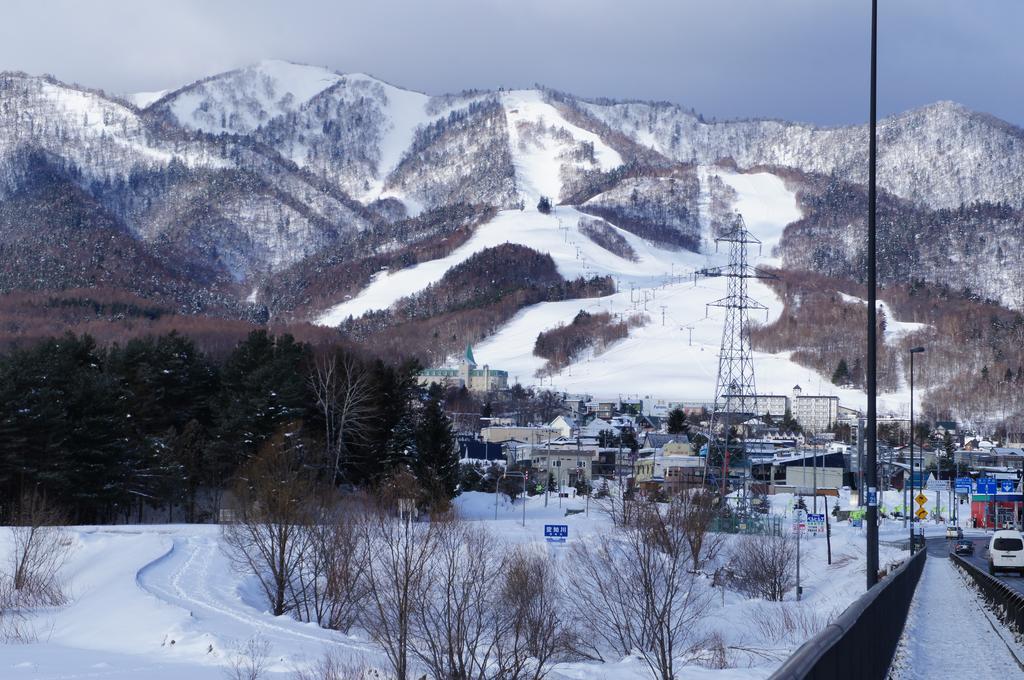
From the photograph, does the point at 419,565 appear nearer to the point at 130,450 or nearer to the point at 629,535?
the point at 629,535

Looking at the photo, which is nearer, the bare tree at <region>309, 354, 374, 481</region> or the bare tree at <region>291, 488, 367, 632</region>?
the bare tree at <region>291, 488, 367, 632</region>

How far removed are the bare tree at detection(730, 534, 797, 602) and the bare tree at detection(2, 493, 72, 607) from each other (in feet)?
91.0

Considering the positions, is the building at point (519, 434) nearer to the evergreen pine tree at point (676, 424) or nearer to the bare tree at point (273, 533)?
the evergreen pine tree at point (676, 424)

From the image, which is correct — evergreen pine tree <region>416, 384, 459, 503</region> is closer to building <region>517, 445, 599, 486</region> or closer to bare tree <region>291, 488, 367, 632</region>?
bare tree <region>291, 488, 367, 632</region>

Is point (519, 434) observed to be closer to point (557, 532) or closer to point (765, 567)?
point (765, 567)

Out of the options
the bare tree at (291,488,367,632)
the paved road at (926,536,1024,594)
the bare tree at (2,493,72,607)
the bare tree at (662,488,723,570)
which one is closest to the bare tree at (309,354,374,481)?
the bare tree at (662,488,723,570)

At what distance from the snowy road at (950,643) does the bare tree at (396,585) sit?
12653 mm

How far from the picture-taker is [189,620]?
37031 mm

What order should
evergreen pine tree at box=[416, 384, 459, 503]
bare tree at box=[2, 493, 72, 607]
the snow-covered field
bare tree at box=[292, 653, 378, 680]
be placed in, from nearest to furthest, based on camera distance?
bare tree at box=[292, 653, 378, 680]
the snow-covered field
bare tree at box=[2, 493, 72, 607]
evergreen pine tree at box=[416, 384, 459, 503]

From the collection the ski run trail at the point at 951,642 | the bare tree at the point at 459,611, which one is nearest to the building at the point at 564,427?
the bare tree at the point at 459,611

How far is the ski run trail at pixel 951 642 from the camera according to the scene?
17594 mm

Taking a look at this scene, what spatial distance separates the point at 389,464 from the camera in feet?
230

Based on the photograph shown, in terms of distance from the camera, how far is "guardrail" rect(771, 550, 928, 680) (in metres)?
8.65

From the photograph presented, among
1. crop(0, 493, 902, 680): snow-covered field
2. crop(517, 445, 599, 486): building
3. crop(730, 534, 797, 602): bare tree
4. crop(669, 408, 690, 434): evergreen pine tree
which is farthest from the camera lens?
crop(669, 408, 690, 434): evergreen pine tree
